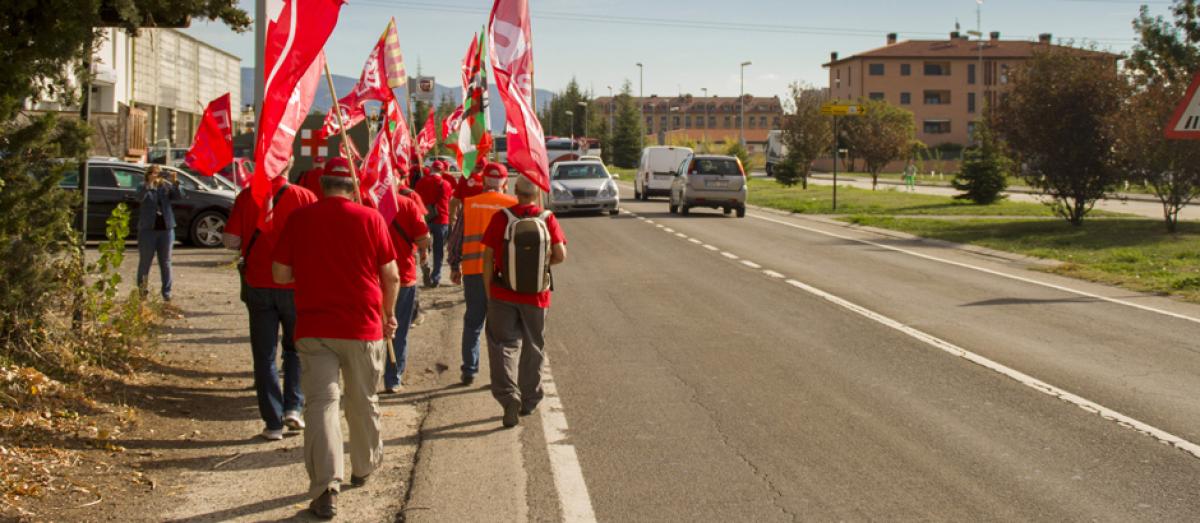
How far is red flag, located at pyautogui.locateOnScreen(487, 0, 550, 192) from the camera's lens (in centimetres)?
877

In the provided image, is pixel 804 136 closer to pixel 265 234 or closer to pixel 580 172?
pixel 580 172

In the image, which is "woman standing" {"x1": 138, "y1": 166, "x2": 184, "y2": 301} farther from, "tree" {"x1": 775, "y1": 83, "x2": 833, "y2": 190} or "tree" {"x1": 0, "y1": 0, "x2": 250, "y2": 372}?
"tree" {"x1": 775, "y1": 83, "x2": 833, "y2": 190}

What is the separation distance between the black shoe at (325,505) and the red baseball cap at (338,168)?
1589 millimetres

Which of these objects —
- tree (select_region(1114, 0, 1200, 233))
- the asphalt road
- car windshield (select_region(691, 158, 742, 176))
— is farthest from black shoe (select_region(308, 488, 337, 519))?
car windshield (select_region(691, 158, 742, 176))

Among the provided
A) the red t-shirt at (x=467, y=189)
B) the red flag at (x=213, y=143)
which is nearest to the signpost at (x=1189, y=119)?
the red t-shirt at (x=467, y=189)

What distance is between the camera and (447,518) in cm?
593

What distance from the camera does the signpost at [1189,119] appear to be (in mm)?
14148

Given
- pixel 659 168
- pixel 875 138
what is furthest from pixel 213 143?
pixel 875 138

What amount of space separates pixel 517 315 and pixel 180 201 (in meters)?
16.3

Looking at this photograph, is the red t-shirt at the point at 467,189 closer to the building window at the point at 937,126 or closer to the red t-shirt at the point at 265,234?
the red t-shirt at the point at 265,234

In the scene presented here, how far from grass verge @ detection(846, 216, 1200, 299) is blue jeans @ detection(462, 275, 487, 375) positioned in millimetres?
9669

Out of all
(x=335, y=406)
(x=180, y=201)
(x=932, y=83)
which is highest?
(x=932, y=83)

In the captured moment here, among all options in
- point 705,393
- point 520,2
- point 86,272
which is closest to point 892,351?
point 705,393

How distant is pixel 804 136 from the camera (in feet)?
201
